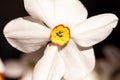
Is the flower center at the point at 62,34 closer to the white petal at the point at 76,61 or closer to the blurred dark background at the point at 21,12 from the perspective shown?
the white petal at the point at 76,61

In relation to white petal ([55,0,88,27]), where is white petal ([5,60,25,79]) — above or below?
below

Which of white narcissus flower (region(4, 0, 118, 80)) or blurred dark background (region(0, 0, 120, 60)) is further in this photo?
blurred dark background (region(0, 0, 120, 60))

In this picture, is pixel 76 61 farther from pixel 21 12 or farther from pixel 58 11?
pixel 21 12

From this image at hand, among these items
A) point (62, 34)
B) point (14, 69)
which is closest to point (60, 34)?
point (62, 34)

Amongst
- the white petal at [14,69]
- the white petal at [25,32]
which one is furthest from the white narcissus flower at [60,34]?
the white petal at [14,69]

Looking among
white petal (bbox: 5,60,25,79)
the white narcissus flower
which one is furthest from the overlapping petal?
white petal (bbox: 5,60,25,79)

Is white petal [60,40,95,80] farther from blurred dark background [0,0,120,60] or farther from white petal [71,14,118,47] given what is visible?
blurred dark background [0,0,120,60]

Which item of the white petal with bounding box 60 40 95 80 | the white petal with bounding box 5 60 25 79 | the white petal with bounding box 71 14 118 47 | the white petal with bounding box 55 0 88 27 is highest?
the white petal with bounding box 55 0 88 27
